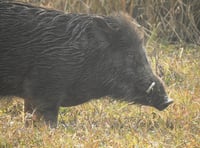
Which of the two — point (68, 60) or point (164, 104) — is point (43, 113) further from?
point (164, 104)

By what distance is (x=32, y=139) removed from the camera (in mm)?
4953

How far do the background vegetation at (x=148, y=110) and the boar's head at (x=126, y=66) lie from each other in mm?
246

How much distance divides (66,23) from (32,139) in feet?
4.40

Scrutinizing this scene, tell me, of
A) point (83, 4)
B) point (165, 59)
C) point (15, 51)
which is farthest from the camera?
point (83, 4)

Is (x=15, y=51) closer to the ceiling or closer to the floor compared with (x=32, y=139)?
closer to the ceiling

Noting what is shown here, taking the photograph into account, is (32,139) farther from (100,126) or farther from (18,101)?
(18,101)

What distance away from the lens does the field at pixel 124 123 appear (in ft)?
16.3

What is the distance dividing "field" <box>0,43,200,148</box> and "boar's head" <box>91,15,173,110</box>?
0.24m

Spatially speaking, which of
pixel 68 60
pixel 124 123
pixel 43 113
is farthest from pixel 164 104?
pixel 43 113

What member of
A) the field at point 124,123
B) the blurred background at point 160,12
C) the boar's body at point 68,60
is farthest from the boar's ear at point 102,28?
the blurred background at point 160,12

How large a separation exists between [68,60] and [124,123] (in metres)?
0.86

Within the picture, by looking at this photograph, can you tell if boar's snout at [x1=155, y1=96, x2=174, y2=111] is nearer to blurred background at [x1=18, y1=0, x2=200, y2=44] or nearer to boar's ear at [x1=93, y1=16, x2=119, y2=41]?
boar's ear at [x1=93, y1=16, x2=119, y2=41]

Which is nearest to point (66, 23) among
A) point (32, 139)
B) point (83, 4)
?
point (32, 139)

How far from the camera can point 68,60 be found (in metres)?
5.74
